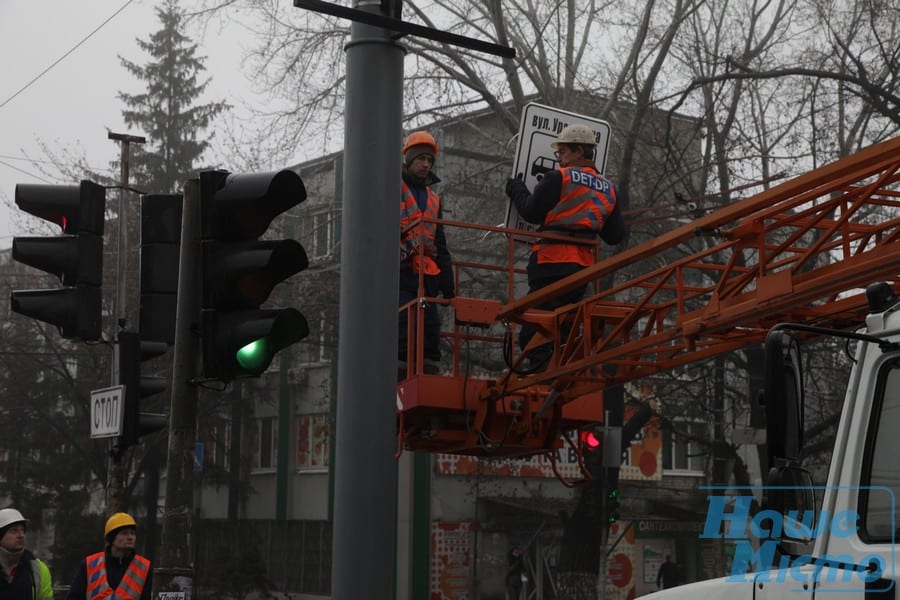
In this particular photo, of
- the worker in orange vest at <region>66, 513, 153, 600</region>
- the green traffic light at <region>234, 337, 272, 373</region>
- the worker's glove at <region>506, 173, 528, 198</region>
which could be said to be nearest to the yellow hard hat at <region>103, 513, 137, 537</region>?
the worker in orange vest at <region>66, 513, 153, 600</region>

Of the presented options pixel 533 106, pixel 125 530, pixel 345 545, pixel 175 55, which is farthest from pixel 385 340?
pixel 175 55

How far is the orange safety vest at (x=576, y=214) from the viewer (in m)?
9.77

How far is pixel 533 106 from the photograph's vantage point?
11.1m

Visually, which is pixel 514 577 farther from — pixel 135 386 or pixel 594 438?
pixel 135 386

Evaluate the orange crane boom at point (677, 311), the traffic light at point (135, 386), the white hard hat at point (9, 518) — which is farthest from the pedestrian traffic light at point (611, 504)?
the white hard hat at point (9, 518)

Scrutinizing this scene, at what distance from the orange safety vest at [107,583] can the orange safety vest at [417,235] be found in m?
3.27

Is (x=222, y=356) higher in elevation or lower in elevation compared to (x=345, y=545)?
higher

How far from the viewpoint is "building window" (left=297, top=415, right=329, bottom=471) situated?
123ft

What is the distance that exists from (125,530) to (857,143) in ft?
57.7

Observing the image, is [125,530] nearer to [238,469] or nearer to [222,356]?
[222,356]

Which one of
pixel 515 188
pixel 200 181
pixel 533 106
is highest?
pixel 533 106

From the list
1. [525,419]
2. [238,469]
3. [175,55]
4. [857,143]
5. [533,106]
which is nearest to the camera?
[525,419]

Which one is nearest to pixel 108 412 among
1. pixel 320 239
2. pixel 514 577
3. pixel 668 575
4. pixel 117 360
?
pixel 117 360

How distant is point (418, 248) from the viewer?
33.4ft
